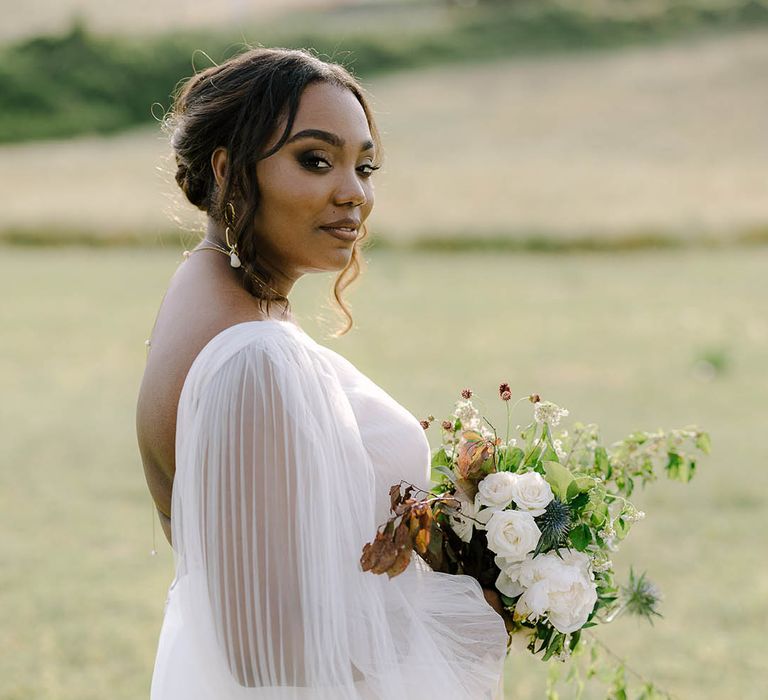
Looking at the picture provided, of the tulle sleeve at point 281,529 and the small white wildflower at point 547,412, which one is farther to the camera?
the small white wildflower at point 547,412

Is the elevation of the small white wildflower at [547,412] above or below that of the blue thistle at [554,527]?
above

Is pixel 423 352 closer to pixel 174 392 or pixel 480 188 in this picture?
pixel 174 392

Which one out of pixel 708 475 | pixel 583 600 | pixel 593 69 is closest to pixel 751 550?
pixel 708 475

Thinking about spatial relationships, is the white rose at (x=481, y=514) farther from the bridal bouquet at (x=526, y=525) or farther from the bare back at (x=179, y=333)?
the bare back at (x=179, y=333)

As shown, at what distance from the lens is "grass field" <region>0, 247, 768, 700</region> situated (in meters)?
6.59

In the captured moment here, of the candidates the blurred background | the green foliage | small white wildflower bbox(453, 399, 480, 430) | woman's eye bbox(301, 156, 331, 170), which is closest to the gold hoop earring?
woman's eye bbox(301, 156, 331, 170)

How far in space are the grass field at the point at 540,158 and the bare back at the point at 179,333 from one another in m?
Answer: 17.9

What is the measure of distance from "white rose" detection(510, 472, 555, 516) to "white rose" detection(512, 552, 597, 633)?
0.40 ft

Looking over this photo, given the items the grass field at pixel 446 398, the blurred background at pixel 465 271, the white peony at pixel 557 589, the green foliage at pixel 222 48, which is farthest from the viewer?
the green foliage at pixel 222 48

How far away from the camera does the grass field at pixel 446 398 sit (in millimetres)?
6586

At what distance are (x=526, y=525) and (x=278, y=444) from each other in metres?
0.65

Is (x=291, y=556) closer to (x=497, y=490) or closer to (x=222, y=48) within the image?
(x=497, y=490)

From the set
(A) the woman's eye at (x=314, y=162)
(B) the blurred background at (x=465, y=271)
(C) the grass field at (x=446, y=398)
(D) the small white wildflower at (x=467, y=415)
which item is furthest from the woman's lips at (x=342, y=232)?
(C) the grass field at (x=446, y=398)

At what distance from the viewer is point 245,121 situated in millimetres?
2664
